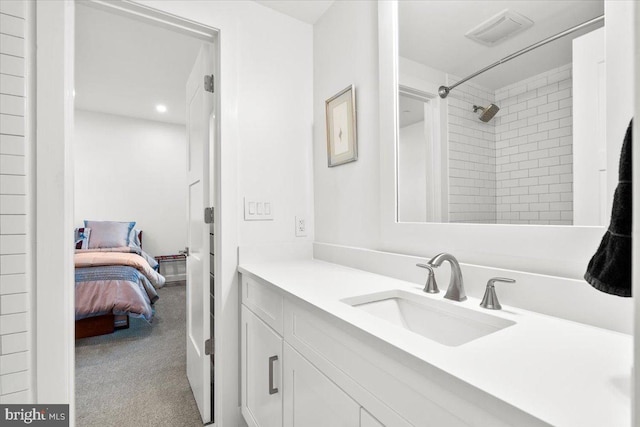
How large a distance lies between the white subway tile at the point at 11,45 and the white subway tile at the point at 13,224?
2.04ft

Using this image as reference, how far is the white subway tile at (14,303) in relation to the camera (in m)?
1.12

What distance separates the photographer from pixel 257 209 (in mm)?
1695

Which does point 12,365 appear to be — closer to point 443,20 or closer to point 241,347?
point 241,347

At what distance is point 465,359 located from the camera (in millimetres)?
542

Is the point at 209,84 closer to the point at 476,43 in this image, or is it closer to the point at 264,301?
the point at 264,301

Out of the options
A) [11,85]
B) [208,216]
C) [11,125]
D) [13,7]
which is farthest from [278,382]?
[13,7]

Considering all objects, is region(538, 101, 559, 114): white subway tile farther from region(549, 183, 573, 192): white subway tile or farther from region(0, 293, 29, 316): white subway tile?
region(0, 293, 29, 316): white subway tile

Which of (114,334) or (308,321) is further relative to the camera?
(114,334)

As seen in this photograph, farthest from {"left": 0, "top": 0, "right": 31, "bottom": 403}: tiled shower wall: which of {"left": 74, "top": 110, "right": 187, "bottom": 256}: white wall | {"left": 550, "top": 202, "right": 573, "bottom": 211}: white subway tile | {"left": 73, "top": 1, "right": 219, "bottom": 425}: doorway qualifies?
{"left": 74, "top": 110, "right": 187, "bottom": 256}: white wall

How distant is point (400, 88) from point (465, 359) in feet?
3.74

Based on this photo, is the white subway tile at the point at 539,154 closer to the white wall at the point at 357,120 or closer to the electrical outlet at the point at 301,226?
the white wall at the point at 357,120

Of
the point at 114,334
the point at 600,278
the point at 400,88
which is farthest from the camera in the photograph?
the point at 114,334

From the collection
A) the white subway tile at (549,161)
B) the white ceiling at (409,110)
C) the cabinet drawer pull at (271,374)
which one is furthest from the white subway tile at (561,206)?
the cabinet drawer pull at (271,374)

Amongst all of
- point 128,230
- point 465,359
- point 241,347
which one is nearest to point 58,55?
point 241,347
